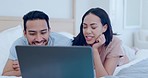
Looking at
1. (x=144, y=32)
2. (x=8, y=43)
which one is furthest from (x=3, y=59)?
(x=144, y=32)

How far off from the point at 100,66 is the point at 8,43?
0.89m

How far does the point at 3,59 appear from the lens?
5.59 feet

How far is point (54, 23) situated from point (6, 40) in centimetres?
63

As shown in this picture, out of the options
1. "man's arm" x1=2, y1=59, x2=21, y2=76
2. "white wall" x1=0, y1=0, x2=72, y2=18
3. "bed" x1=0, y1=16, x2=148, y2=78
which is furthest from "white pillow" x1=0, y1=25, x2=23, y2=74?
"man's arm" x1=2, y1=59, x2=21, y2=76

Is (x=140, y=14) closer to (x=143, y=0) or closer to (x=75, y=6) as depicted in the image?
(x=143, y=0)

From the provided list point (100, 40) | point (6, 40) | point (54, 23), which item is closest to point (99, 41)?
point (100, 40)

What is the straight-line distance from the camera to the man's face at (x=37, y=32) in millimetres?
1153

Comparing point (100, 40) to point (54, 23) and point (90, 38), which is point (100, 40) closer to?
point (90, 38)

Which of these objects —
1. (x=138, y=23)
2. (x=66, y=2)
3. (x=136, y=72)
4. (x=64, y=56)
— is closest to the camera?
(x=64, y=56)

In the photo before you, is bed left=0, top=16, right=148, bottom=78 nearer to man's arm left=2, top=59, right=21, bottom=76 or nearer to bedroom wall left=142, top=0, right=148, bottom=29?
man's arm left=2, top=59, right=21, bottom=76

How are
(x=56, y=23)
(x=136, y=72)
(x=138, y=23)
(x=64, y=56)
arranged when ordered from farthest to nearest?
(x=138, y=23) < (x=56, y=23) < (x=136, y=72) < (x=64, y=56)

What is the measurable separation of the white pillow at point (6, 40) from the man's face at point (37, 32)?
0.59 meters

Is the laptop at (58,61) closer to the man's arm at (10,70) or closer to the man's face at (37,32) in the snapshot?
the man's face at (37,32)

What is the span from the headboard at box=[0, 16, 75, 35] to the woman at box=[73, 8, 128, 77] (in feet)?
2.90
